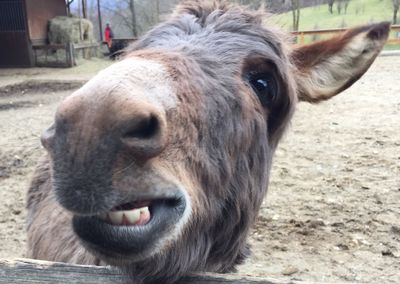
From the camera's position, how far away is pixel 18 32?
63.3ft

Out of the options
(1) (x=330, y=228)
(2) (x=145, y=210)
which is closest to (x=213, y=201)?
(2) (x=145, y=210)

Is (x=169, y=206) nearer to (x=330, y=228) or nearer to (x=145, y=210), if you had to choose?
(x=145, y=210)

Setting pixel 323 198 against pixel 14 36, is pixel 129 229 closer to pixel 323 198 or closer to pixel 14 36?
pixel 323 198

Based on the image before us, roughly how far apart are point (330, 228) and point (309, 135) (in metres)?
3.18

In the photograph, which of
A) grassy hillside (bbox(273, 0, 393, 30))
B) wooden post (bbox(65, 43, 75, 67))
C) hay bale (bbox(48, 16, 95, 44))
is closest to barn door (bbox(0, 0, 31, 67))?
hay bale (bbox(48, 16, 95, 44))

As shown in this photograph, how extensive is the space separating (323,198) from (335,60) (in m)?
2.85

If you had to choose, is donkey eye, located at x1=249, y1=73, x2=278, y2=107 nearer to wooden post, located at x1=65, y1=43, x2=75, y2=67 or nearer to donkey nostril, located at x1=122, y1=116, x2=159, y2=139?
donkey nostril, located at x1=122, y1=116, x2=159, y2=139

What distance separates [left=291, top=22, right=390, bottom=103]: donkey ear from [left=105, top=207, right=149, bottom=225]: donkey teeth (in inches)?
55.4

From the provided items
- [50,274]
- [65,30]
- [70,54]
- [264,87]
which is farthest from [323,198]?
[65,30]

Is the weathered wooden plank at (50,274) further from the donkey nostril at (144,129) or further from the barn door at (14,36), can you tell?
the barn door at (14,36)

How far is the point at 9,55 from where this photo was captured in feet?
63.6

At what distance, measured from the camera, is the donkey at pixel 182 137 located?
133 centimetres

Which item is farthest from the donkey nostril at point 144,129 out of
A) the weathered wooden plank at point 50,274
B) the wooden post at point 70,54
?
the wooden post at point 70,54

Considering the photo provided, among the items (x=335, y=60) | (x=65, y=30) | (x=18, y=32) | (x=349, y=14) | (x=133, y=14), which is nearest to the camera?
(x=335, y=60)
